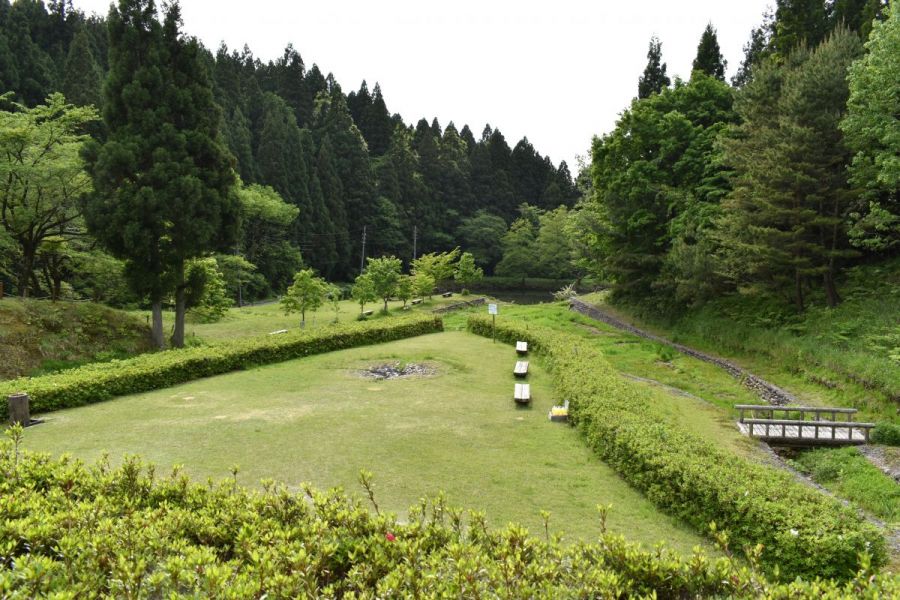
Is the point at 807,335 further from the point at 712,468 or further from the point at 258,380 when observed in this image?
the point at 258,380

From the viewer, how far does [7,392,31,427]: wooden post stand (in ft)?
34.4

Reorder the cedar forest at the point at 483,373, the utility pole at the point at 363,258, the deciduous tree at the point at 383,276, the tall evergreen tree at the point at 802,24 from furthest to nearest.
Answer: the utility pole at the point at 363,258
the deciduous tree at the point at 383,276
the tall evergreen tree at the point at 802,24
the cedar forest at the point at 483,373

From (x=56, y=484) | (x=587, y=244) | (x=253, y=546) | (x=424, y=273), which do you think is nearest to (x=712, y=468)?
(x=253, y=546)

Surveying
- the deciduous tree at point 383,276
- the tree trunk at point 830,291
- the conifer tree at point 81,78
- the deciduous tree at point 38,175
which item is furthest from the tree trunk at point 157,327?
the conifer tree at point 81,78

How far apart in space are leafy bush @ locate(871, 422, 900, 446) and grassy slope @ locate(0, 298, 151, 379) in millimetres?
23169

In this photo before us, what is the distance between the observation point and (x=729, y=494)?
6.73 m

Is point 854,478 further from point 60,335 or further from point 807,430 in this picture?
point 60,335

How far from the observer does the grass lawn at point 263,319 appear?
24805 millimetres

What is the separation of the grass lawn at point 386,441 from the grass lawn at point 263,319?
8.66 meters

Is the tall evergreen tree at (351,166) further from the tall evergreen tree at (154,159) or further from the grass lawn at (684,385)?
the tall evergreen tree at (154,159)

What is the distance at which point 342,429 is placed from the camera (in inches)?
418

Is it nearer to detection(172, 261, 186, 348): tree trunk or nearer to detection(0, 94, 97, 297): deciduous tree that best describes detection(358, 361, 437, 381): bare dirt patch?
detection(172, 261, 186, 348): tree trunk

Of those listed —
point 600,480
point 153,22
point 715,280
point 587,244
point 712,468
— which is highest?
point 153,22

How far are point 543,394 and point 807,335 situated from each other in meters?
10.6
